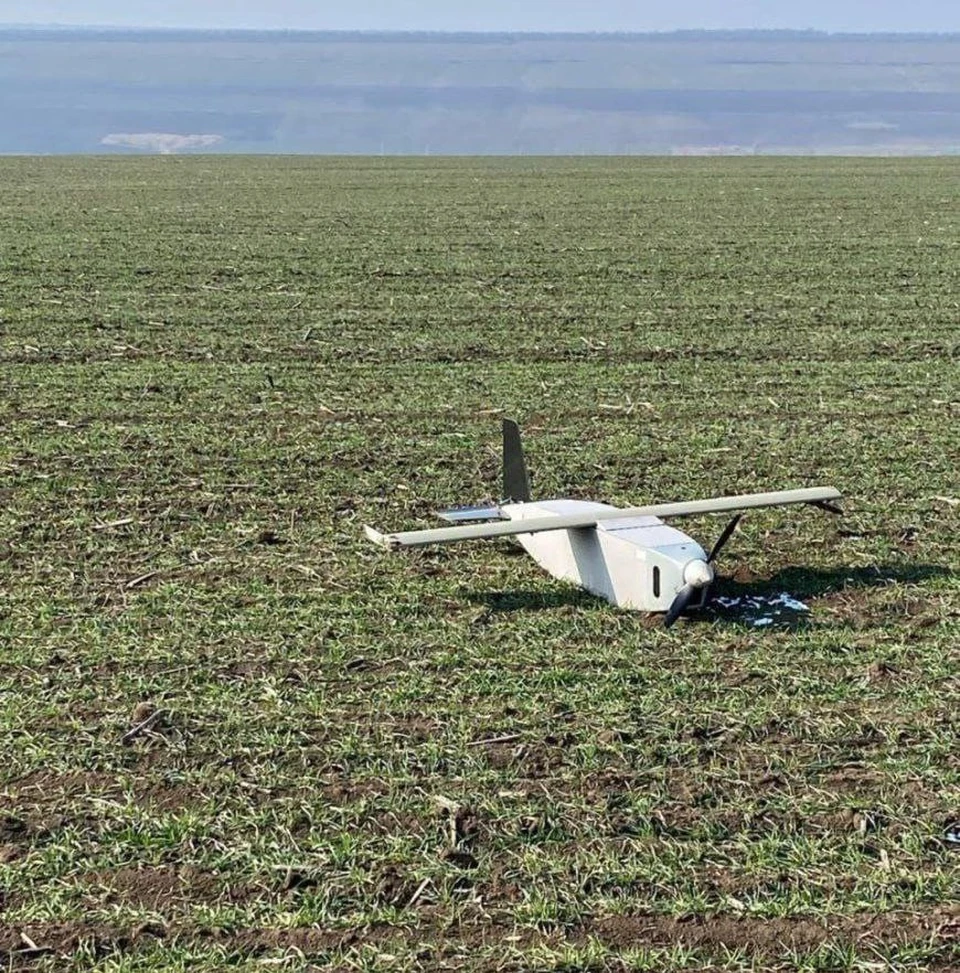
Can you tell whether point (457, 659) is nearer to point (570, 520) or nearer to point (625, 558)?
point (625, 558)

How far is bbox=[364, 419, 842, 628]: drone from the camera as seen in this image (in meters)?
8.93

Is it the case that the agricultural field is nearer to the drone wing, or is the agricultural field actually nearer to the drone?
the drone

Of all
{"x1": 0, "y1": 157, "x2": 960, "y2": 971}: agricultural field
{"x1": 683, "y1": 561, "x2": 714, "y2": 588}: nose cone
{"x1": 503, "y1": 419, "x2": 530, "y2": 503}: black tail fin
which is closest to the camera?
{"x1": 0, "y1": 157, "x2": 960, "y2": 971}: agricultural field

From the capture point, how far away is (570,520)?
31.4 ft

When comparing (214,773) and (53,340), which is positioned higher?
(53,340)

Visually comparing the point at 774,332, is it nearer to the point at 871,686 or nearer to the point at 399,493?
the point at 399,493

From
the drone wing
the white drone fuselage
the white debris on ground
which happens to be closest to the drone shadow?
the white debris on ground

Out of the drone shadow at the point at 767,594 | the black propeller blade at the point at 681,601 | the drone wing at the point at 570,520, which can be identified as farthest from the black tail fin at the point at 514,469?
the black propeller blade at the point at 681,601

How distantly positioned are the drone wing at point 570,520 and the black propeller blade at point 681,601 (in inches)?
39.0

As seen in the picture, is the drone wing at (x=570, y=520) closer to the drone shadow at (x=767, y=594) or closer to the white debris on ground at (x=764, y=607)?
the drone shadow at (x=767, y=594)

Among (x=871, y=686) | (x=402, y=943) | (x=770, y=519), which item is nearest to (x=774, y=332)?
(x=770, y=519)

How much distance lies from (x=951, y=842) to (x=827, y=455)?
22.4 feet

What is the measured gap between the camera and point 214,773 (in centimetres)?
721

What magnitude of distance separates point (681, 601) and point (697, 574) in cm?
19
